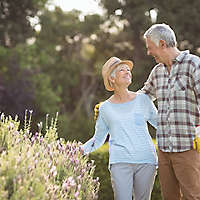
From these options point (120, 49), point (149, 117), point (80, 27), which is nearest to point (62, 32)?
point (80, 27)

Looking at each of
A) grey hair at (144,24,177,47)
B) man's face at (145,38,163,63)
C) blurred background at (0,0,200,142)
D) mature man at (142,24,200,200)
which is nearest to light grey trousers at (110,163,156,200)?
mature man at (142,24,200,200)

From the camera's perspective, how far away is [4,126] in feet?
11.7

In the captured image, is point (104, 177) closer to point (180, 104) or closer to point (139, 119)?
point (139, 119)

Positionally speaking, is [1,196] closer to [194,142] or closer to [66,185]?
[66,185]

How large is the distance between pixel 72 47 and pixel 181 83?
20.6m

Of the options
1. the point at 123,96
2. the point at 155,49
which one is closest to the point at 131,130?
the point at 123,96

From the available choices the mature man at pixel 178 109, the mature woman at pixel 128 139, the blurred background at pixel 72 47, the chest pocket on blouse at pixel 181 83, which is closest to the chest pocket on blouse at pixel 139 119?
the mature woman at pixel 128 139

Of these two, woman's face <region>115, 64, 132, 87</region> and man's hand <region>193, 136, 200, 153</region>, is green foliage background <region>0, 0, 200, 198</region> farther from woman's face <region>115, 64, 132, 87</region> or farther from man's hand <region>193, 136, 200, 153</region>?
man's hand <region>193, 136, 200, 153</region>

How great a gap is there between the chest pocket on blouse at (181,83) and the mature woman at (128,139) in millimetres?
412

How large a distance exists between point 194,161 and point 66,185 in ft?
4.09

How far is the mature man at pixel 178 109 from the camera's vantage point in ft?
12.0

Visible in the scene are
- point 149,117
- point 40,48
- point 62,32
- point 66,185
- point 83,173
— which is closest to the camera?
point 66,185

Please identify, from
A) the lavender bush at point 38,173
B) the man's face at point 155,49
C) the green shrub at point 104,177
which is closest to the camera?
the lavender bush at point 38,173

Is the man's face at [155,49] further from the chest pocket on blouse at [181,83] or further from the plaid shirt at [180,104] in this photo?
the chest pocket on blouse at [181,83]
